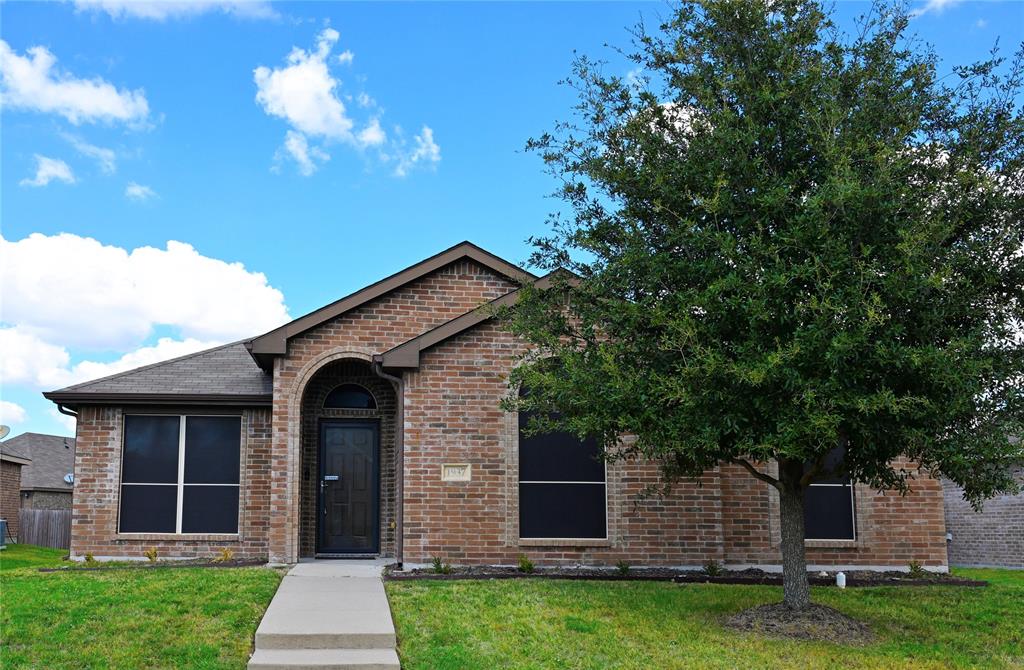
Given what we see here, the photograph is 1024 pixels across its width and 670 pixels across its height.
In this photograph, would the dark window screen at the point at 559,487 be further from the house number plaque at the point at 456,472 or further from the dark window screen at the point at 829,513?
the dark window screen at the point at 829,513

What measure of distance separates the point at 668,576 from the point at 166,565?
25.3 feet

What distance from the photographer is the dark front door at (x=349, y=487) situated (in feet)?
53.0

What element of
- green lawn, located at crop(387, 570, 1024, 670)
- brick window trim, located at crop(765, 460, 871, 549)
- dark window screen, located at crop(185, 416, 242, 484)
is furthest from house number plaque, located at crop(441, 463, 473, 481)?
brick window trim, located at crop(765, 460, 871, 549)

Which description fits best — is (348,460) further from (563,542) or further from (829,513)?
(829,513)

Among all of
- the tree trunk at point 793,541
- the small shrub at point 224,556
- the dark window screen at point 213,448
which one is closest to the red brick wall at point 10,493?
the dark window screen at point 213,448

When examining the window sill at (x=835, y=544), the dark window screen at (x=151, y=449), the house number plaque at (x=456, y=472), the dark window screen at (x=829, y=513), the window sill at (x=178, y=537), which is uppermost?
the dark window screen at (x=151, y=449)

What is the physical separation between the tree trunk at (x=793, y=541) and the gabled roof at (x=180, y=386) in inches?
362

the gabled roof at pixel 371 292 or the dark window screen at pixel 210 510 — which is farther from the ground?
the gabled roof at pixel 371 292

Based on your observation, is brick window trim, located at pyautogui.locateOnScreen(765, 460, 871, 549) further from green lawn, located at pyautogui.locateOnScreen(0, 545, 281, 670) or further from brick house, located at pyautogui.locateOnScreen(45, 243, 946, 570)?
green lawn, located at pyautogui.locateOnScreen(0, 545, 281, 670)

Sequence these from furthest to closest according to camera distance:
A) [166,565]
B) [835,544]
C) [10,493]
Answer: [10,493]
[835,544]
[166,565]

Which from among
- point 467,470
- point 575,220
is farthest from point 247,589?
point 575,220

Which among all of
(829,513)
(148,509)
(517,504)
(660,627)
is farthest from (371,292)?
(829,513)

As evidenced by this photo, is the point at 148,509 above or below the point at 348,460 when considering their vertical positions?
below

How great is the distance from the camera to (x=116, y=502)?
637 inches
